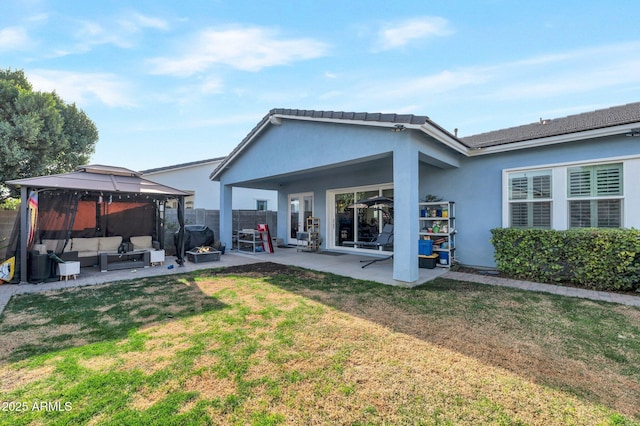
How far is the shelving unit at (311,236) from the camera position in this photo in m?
11.6

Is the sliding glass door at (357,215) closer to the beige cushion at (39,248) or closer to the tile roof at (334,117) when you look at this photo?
the tile roof at (334,117)

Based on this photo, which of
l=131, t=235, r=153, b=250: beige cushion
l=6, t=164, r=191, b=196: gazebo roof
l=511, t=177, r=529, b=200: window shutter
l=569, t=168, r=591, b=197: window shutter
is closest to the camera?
l=569, t=168, r=591, b=197: window shutter

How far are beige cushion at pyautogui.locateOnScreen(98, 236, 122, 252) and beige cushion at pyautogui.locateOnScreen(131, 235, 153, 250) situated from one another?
0.39 metres

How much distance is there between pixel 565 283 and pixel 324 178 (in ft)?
26.5

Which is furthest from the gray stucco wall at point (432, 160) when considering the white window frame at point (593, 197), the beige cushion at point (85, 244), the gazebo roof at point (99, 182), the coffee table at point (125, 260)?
the beige cushion at point (85, 244)

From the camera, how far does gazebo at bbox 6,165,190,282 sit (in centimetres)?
635

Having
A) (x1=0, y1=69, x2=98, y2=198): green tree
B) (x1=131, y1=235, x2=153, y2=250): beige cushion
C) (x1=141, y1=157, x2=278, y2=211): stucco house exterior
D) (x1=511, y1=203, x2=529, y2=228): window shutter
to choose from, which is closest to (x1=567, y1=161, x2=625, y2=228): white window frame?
(x1=511, y1=203, x2=529, y2=228): window shutter

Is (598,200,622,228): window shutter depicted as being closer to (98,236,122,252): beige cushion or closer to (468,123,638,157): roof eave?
(468,123,638,157): roof eave

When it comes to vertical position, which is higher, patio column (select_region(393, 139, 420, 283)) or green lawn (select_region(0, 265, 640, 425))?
patio column (select_region(393, 139, 420, 283))

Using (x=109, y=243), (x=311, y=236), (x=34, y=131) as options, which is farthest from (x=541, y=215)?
(x=34, y=131)

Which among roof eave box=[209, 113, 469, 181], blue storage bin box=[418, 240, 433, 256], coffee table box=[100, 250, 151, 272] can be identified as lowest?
coffee table box=[100, 250, 151, 272]

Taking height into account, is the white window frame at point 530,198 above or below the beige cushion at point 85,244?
above

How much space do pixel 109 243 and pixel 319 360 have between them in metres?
8.47

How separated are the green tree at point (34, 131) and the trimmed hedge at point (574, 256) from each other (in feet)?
51.4
